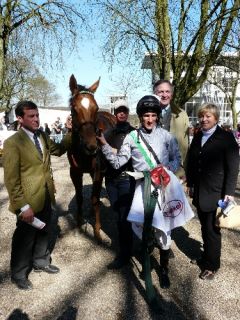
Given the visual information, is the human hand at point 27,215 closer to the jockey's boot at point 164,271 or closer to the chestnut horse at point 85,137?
the chestnut horse at point 85,137

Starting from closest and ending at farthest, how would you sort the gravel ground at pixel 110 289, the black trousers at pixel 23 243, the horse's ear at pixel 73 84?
1. the gravel ground at pixel 110 289
2. the black trousers at pixel 23 243
3. the horse's ear at pixel 73 84

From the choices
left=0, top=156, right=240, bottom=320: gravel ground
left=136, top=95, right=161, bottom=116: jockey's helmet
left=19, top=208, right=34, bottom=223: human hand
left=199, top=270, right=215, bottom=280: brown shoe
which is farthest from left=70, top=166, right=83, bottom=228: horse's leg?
left=199, top=270, right=215, bottom=280: brown shoe

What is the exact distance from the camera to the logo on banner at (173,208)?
3.27 meters

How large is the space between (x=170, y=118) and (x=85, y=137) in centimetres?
110

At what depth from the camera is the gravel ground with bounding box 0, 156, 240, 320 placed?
10.3ft

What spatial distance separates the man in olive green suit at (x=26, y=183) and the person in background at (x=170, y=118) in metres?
1.47

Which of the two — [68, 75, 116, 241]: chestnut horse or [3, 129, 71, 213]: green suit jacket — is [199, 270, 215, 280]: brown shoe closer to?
[68, 75, 116, 241]: chestnut horse

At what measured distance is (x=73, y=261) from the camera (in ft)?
13.9

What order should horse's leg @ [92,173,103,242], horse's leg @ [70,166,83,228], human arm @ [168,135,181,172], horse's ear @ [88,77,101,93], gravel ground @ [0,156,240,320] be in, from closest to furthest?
gravel ground @ [0,156,240,320], human arm @ [168,135,181,172], horse's ear @ [88,77,101,93], horse's leg @ [92,173,103,242], horse's leg @ [70,166,83,228]

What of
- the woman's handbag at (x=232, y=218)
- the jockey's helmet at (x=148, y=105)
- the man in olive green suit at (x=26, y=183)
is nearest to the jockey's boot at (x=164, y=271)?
the woman's handbag at (x=232, y=218)

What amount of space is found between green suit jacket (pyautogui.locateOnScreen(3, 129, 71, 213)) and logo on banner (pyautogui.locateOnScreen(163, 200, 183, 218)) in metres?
1.32

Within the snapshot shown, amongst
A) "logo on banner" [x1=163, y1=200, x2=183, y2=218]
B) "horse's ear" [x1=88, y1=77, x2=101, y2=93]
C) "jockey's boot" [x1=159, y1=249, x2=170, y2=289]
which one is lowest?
"jockey's boot" [x1=159, y1=249, x2=170, y2=289]

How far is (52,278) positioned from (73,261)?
480 mm

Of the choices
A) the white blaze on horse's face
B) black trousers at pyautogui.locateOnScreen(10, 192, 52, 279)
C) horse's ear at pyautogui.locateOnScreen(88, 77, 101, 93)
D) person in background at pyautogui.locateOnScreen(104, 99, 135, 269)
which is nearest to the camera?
black trousers at pyautogui.locateOnScreen(10, 192, 52, 279)
